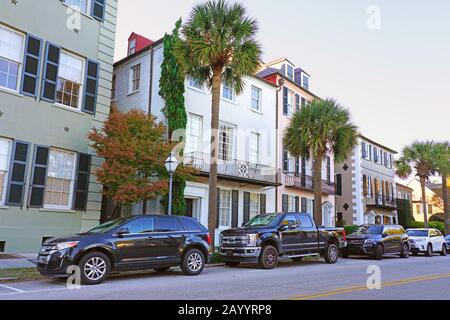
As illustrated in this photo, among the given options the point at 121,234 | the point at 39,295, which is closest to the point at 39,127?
the point at 121,234

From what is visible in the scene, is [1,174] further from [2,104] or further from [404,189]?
[404,189]

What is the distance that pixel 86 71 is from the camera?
1789cm

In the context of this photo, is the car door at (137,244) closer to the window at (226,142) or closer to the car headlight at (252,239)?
the car headlight at (252,239)

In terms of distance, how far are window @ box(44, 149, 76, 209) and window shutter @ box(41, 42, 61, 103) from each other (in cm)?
219

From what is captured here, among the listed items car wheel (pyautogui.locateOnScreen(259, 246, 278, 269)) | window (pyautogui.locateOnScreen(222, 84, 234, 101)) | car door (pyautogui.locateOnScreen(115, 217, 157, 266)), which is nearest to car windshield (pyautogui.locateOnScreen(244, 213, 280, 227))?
car wheel (pyautogui.locateOnScreen(259, 246, 278, 269))

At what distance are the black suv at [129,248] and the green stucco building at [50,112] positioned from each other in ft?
19.3

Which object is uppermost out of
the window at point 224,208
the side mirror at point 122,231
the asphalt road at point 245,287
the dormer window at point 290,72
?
the dormer window at point 290,72

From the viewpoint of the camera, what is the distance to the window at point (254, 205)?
2547cm

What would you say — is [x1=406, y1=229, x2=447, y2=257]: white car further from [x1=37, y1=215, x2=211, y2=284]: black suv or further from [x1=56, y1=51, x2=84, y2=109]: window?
[x1=56, y1=51, x2=84, y2=109]: window

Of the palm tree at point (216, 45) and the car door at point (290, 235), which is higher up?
the palm tree at point (216, 45)

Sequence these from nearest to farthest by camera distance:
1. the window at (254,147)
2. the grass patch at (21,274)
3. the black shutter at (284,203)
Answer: the grass patch at (21,274) → the window at (254,147) → the black shutter at (284,203)

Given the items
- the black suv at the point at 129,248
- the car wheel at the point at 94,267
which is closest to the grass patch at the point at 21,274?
the black suv at the point at 129,248

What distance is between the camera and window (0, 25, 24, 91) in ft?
50.9
